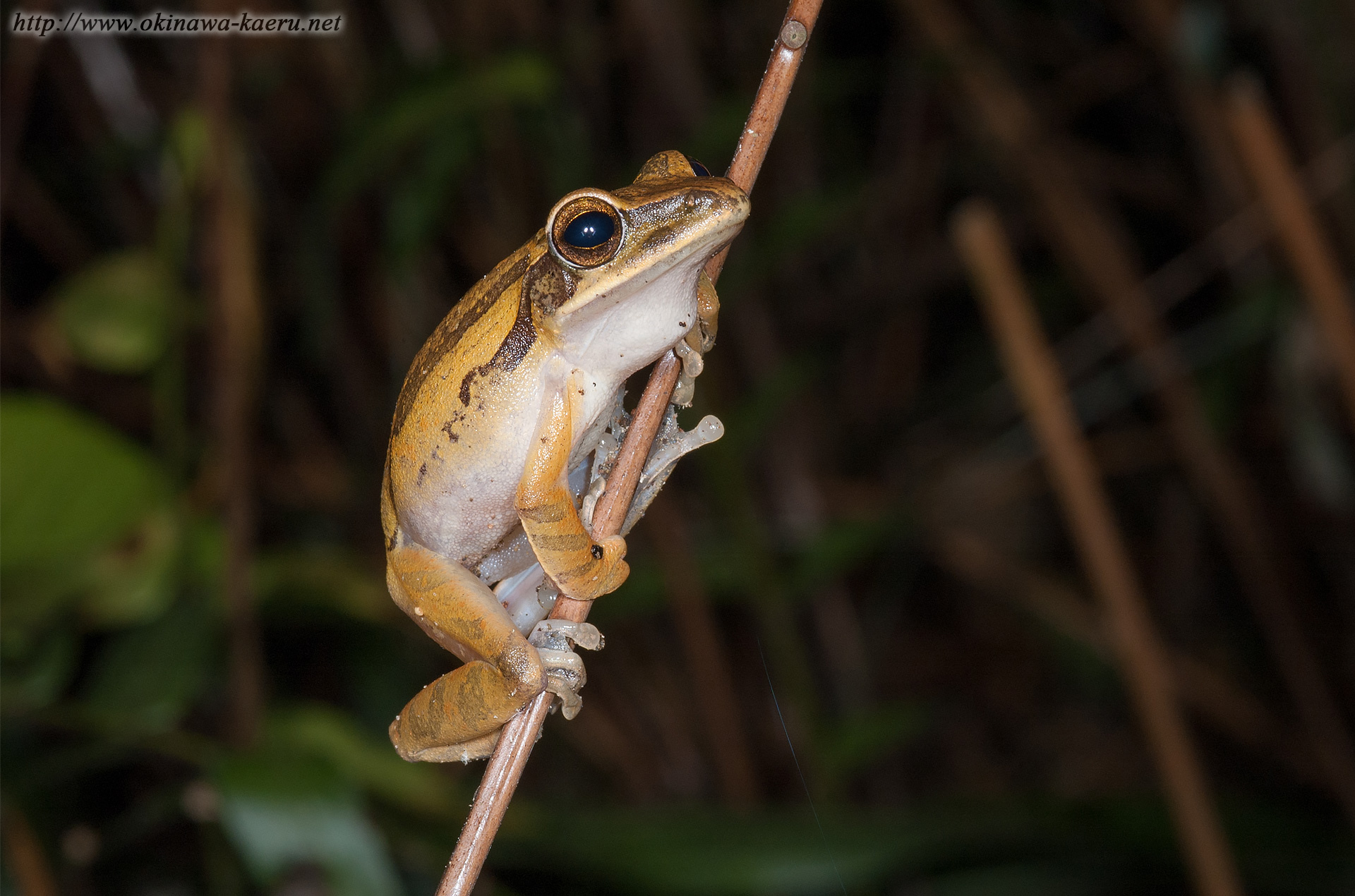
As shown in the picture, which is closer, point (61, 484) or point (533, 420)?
point (533, 420)

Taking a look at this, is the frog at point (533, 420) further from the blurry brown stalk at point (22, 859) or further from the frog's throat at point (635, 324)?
the blurry brown stalk at point (22, 859)

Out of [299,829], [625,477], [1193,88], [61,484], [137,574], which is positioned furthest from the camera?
[1193,88]

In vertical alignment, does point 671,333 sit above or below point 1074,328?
below

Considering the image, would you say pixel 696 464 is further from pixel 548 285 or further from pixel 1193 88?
pixel 548 285

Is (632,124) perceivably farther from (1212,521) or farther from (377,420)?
(1212,521)

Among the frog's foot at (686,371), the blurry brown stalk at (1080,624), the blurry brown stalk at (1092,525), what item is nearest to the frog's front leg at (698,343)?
the frog's foot at (686,371)

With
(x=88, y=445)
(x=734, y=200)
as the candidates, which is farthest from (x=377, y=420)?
(x=734, y=200)

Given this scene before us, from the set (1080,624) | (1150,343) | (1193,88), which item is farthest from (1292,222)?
(1080,624)
